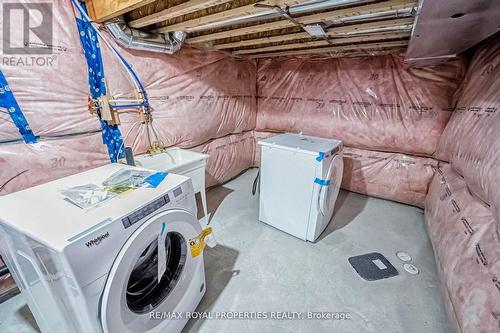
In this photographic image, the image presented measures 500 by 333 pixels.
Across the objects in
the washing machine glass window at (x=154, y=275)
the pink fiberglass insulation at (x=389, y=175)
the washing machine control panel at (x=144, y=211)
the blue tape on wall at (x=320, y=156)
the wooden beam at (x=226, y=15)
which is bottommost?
the pink fiberglass insulation at (x=389, y=175)

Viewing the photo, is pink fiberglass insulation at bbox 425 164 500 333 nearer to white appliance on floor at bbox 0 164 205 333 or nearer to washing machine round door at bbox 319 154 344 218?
washing machine round door at bbox 319 154 344 218

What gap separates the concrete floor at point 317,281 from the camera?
133 cm

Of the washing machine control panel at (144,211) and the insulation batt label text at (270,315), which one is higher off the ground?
the washing machine control panel at (144,211)

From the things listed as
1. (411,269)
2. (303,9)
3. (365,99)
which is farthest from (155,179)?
(365,99)

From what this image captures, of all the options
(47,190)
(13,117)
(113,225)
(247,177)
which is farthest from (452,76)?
(13,117)

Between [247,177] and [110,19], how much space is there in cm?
251

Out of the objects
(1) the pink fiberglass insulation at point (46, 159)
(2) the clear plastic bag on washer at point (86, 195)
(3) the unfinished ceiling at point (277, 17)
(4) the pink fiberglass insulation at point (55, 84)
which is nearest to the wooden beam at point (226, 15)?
(3) the unfinished ceiling at point (277, 17)

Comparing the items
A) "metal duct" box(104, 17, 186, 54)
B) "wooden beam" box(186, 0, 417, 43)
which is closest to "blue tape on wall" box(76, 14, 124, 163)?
"metal duct" box(104, 17, 186, 54)

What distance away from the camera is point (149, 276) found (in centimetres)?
112

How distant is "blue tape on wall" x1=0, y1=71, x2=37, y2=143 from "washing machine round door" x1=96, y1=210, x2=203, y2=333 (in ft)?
3.92

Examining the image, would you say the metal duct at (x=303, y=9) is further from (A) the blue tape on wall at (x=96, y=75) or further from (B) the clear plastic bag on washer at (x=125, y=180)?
(B) the clear plastic bag on washer at (x=125, y=180)

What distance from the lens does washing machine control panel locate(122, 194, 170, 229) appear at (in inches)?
32.3

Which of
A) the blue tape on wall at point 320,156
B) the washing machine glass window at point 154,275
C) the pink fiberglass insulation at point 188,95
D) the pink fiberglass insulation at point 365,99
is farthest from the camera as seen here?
the pink fiberglass insulation at point 365,99

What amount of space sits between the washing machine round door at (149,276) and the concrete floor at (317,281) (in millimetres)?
394
